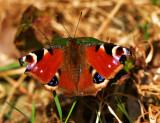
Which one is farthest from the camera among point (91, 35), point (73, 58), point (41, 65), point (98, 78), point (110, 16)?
point (110, 16)

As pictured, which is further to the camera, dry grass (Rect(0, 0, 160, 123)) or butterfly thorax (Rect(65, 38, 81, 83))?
dry grass (Rect(0, 0, 160, 123))

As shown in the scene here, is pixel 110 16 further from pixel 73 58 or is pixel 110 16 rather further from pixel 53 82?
pixel 53 82

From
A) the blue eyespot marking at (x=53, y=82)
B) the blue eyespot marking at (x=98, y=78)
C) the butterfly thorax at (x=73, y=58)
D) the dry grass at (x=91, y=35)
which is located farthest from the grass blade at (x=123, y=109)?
the blue eyespot marking at (x=53, y=82)

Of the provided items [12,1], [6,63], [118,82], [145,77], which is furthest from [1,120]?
[12,1]

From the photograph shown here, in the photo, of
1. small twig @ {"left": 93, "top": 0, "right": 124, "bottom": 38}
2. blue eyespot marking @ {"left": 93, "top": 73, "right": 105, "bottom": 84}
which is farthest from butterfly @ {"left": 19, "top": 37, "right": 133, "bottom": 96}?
small twig @ {"left": 93, "top": 0, "right": 124, "bottom": 38}

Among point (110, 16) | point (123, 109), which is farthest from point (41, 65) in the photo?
point (110, 16)

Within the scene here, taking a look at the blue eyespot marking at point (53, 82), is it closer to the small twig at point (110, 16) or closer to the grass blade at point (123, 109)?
the grass blade at point (123, 109)

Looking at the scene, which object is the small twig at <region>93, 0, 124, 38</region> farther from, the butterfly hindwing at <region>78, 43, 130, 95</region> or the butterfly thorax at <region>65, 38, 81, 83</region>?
the butterfly hindwing at <region>78, 43, 130, 95</region>
